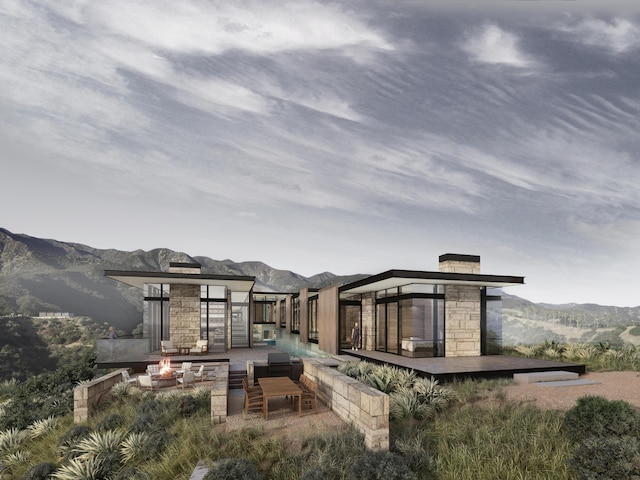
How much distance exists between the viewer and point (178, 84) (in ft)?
58.8

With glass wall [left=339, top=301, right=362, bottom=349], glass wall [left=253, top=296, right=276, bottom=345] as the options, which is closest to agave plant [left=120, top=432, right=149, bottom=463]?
glass wall [left=339, top=301, right=362, bottom=349]

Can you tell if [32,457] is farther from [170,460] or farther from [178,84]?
[178,84]

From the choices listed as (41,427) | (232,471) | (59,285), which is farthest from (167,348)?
(59,285)

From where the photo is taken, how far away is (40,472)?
7.81m

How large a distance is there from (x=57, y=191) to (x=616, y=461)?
56.6m

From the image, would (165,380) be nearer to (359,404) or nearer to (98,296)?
(359,404)

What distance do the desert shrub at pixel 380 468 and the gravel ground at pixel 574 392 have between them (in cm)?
468

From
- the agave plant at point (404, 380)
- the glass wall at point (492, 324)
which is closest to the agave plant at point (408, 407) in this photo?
the agave plant at point (404, 380)

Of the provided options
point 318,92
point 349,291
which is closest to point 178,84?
point 318,92

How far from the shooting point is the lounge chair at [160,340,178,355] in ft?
55.0

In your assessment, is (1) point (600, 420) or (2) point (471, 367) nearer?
(1) point (600, 420)

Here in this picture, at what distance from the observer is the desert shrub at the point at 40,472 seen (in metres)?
7.68

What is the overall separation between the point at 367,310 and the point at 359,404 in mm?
12082

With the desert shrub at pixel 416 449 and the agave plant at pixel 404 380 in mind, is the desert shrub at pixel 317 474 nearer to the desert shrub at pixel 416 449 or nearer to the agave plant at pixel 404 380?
the desert shrub at pixel 416 449
